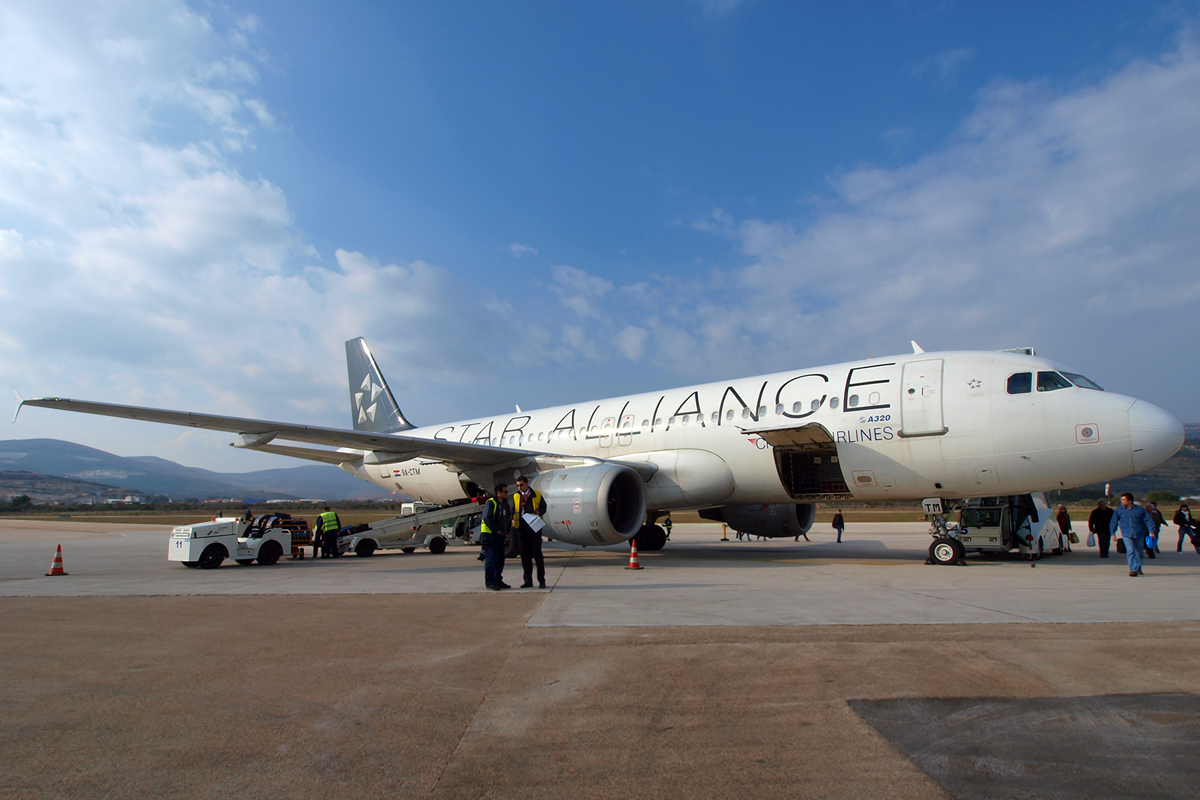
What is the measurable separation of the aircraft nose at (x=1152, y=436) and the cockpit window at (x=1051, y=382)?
1.04 meters

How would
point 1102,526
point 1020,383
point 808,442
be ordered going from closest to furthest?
point 1020,383 → point 808,442 → point 1102,526

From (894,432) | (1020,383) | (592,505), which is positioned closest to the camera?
(1020,383)

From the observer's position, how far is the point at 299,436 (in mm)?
14602

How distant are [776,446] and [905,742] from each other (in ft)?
36.2

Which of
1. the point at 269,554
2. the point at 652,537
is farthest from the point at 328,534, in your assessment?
the point at 652,537

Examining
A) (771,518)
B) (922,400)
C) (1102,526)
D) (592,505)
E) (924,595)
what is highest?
(922,400)

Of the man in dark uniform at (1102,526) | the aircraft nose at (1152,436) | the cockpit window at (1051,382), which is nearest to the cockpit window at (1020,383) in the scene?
the cockpit window at (1051,382)

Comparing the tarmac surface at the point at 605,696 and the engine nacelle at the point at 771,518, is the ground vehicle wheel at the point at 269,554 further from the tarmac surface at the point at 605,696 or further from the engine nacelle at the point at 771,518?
the engine nacelle at the point at 771,518

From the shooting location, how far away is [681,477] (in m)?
15.3

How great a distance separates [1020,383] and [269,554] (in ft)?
53.8

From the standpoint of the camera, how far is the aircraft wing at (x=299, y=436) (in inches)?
497

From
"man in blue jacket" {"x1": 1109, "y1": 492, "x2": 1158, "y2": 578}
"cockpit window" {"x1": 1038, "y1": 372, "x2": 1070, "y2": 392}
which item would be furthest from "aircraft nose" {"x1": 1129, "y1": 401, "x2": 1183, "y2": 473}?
"cockpit window" {"x1": 1038, "y1": 372, "x2": 1070, "y2": 392}

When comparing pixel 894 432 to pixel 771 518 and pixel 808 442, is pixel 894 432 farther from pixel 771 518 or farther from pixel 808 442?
pixel 771 518

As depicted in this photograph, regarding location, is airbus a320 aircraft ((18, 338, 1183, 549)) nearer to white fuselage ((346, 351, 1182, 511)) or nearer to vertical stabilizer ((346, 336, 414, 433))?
white fuselage ((346, 351, 1182, 511))
